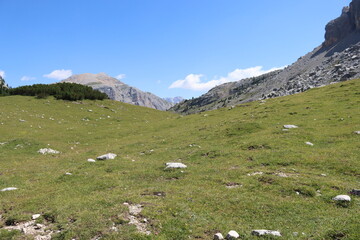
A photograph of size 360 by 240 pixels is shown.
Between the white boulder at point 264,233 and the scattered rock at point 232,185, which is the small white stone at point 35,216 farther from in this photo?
the scattered rock at point 232,185

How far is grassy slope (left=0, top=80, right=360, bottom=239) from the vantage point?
9.30m

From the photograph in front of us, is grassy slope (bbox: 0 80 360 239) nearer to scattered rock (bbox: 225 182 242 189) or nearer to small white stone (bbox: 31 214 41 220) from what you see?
small white stone (bbox: 31 214 41 220)

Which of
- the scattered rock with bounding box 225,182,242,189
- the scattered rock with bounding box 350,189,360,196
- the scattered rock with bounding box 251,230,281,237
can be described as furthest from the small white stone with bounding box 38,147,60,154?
the scattered rock with bounding box 350,189,360,196

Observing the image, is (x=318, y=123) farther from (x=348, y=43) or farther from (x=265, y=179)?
(x=348, y=43)

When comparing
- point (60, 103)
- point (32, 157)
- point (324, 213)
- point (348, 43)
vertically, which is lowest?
point (324, 213)

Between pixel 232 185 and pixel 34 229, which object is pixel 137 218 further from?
pixel 232 185

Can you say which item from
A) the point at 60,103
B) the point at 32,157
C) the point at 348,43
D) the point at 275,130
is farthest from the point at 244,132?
the point at 348,43

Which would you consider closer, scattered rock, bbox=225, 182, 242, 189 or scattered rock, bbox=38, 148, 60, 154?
scattered rock, bbox=225, 182, 242, 189

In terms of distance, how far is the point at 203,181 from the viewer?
14.1 metres

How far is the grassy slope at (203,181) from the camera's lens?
30.5 feet

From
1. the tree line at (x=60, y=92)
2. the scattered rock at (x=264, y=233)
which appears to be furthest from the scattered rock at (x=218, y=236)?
the tree line at (x=60, y=92)

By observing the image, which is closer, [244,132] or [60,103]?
[244,132]

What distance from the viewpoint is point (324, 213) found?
9750mm

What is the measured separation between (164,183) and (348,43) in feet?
705
